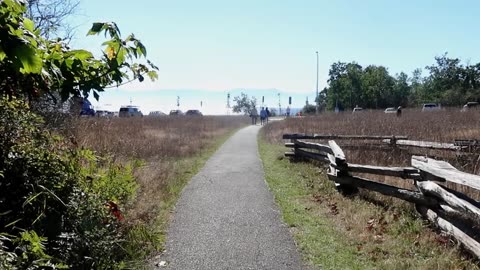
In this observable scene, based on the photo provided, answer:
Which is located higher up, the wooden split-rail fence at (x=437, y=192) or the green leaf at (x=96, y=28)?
the green leaf at (x=96, y=28)

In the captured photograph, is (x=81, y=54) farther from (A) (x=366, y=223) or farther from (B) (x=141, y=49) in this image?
(A) (x=366, y=223)

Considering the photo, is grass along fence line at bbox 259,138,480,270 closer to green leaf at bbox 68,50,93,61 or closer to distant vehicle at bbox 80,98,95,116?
distant vehicle at bbox 80,98,95,116

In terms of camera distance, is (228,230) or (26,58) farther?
(228,230)

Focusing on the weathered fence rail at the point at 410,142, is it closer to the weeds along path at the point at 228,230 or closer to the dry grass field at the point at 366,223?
the dry grass field at the point at 366,223

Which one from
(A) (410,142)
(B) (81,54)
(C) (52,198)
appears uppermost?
(B) (81,54)

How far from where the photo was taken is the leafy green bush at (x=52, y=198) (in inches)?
133

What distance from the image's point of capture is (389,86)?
92.1 metres

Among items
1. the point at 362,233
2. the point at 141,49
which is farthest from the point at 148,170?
the point at 141,49

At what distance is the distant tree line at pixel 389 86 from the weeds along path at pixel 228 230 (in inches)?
2807

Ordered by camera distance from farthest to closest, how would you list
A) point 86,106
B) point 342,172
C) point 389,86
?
point 389,86
point 342,172
point 86,106

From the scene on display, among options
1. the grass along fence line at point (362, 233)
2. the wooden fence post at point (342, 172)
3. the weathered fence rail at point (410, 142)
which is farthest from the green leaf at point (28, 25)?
the weathered fence rail at point (410, 142)

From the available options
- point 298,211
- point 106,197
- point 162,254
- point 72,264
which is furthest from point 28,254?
point 298,211

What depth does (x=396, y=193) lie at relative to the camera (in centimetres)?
699

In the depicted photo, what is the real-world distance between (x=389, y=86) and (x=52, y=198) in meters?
95.4
